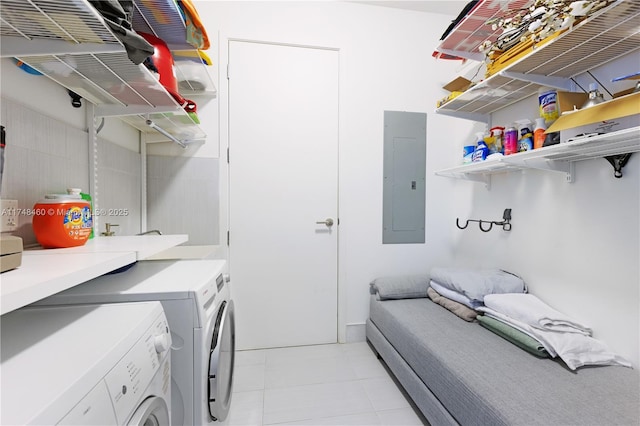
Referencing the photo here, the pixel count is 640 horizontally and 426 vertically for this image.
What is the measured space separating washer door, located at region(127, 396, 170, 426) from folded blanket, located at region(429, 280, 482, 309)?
1.60 meters

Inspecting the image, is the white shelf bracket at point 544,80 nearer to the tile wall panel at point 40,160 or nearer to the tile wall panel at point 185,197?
the tile wall panel at point 185,197

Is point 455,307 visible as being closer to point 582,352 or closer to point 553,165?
point 582,352

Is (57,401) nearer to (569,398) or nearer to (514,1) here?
(569,398)

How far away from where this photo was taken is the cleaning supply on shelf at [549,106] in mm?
1312

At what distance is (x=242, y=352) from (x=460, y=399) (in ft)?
5.10

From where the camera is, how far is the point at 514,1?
129 centimetres

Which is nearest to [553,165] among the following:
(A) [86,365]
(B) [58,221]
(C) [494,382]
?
(C) [494,382]

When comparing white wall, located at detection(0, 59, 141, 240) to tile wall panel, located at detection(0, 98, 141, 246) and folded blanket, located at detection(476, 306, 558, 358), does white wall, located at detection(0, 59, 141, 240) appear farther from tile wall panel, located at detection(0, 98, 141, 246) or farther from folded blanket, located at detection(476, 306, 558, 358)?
folded blanket, located at detection(476, 306, 558, 358)

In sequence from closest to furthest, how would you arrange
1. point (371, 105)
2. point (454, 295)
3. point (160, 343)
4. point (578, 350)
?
point (160, 343), point (578, 350), point (454, 295), point (371, 105)

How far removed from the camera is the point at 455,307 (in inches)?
68.8

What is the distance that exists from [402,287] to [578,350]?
40.5 inches

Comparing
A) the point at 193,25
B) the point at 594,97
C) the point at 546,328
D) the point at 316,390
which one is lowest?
the point at 316,390

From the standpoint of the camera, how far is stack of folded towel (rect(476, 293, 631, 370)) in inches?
46.2

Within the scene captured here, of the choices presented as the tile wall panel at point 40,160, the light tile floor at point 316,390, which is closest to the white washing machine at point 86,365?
the tile wall panel at point 40,160
